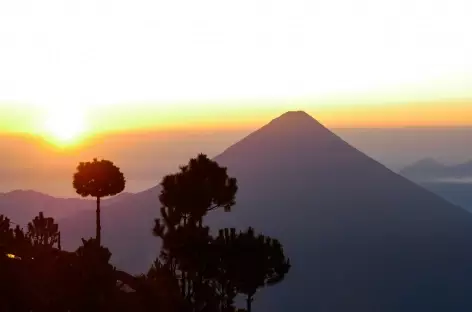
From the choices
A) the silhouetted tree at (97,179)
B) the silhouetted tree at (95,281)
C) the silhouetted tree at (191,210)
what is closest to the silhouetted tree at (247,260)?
the silhouetted tree at (191,210)

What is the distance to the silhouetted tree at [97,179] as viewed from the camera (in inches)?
1918

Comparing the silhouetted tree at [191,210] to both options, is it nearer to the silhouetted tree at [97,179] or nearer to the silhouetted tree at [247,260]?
the silhouetted tree at [247,260]

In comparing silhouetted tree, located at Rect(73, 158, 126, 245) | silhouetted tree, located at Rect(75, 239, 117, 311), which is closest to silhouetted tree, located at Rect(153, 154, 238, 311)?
silhouetted tree, located at Rect(73, 158, 126, 245)

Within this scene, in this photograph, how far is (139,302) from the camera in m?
24.2

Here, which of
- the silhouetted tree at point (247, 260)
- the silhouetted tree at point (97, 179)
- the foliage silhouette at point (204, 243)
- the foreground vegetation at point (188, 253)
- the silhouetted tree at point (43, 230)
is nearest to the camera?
the foreground vegetation at point (188, 253)

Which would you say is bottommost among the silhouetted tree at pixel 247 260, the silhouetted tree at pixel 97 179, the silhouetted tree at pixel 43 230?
the silhouetted tree at pixel 247 260

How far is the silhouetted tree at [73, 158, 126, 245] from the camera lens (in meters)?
48.7

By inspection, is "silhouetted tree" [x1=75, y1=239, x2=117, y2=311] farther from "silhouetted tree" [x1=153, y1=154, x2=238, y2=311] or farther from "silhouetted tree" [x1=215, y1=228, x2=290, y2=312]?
"silhouetted tree" [x1=215, y1=228, x2=290, y2=312]

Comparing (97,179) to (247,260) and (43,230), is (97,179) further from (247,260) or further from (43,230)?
(247,260)

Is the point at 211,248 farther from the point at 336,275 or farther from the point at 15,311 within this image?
the point at 336,275

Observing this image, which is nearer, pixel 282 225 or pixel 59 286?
pixel 59 286

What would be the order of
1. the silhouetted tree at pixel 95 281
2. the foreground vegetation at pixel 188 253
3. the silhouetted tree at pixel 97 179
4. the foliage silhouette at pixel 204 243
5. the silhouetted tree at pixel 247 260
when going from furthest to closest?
the silhouetted tree at pixel 97 179 → the silhouetted tree at pixel 247 260 → the foliage silhouette at pixel 204 243 → the foreground vegetation at pixel 188 253 → the silhouetted tree at pixel 95 281

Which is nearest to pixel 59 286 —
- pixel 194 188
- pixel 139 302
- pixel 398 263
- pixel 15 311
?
pixel 15 311

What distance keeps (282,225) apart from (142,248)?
38.3 metres
